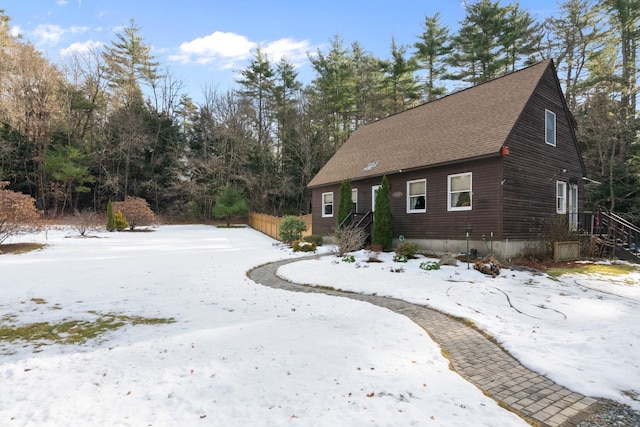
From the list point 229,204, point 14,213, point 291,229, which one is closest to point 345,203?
point 291,229

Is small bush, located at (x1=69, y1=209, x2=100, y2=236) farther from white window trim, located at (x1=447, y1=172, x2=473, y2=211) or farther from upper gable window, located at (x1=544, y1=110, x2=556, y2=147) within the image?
upper gable window, located at (x1=544, y1=110, x2=556, y2=147)

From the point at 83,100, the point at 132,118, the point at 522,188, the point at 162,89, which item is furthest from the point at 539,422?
the point at 162,89

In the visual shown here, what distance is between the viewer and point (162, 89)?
1363 inches

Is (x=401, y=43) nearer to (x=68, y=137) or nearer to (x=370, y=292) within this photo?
(x=370, y=292)

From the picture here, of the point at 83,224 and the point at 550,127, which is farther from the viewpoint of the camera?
the point at 83,224

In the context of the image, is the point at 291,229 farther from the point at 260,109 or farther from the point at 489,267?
the point at 260,109

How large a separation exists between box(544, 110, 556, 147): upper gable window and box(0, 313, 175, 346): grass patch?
47.4 ft

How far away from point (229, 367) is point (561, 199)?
15.0 meters

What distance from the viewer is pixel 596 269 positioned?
10.0 meters

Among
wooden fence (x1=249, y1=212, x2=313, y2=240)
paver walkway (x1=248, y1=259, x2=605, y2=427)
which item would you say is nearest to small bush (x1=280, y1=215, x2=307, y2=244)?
wooden fence (x1=249, y1=212, x2=313, y2=240)

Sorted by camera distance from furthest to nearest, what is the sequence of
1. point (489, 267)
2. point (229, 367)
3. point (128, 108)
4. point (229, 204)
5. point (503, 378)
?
point (128, 108) → point (229, 204) → point (489, 267) → point (503, 378) → point (229, 367)

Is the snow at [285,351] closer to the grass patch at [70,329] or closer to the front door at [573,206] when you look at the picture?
the grass patch at [70,329]

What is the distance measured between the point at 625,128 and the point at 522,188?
46.0 feet

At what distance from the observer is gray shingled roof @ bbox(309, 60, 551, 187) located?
11.8 metres
